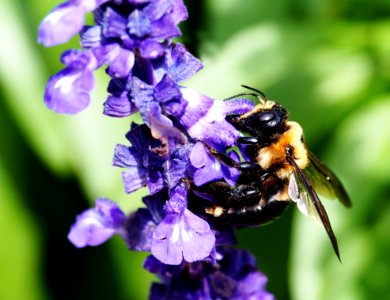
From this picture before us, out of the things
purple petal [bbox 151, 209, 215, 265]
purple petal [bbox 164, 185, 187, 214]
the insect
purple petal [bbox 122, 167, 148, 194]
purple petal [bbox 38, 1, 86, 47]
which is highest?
purple petal [bbox 38, 1, 86, 47]

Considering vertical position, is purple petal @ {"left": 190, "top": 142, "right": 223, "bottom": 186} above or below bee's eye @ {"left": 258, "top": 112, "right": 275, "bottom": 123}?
above

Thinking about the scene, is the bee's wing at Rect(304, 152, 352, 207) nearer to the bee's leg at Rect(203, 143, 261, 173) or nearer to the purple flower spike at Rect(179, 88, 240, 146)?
the bee's leg at Rect(203, 143, 261, 173)

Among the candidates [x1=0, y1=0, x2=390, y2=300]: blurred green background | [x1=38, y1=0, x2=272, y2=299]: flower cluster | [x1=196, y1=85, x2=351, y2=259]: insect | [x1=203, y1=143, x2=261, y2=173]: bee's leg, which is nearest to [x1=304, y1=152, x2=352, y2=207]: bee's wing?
[x1=196, y1=85, x2=351, y2=259]: insect

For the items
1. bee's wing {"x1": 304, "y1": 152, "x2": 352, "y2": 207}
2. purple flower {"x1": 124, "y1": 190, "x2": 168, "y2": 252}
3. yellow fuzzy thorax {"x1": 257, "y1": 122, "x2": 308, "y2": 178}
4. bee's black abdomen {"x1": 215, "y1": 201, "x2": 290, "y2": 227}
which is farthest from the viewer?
bee's wing {"x1": 304, "y1": 152, "x2": 352, "y2": 207}

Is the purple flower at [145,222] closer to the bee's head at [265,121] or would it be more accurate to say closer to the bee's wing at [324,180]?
the bee's head at [265,121]

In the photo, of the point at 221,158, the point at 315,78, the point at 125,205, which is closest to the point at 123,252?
the point at 125,205

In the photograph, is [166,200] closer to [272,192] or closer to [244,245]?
[272,192]

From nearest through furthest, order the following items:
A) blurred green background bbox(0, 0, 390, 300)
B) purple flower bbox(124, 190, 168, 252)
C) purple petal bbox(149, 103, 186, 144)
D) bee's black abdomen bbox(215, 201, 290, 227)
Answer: purple petal bbox(149, 103, 186, 144) < purple flower bbox(124, 190, 168, 252) < bee's black abdomen bbox(215, 201, 290, 227) < blurred green background bbox(0, 0, 390, 300)
